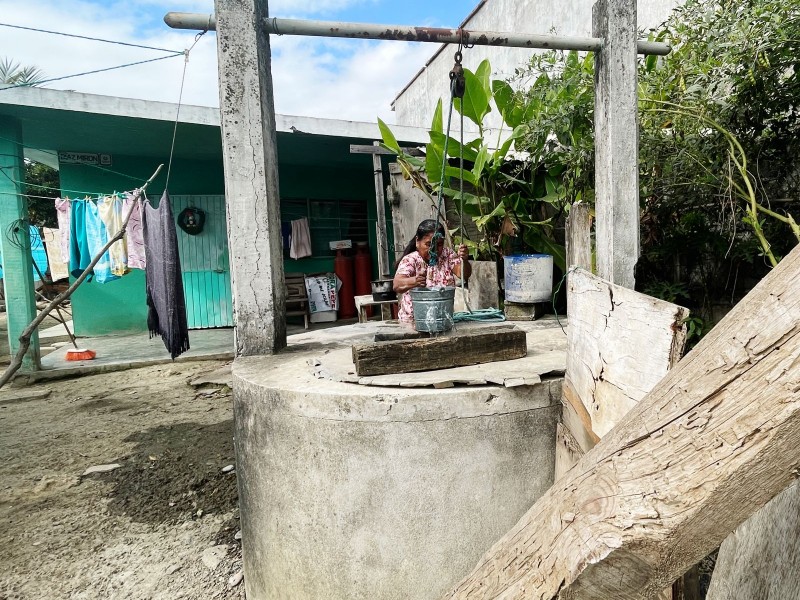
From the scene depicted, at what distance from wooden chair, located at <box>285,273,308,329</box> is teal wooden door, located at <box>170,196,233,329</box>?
1198 millimetres

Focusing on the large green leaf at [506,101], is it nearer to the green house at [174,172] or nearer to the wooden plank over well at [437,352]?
the green house at [174,172]

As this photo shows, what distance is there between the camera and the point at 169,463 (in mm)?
4566

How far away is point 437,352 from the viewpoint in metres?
2.71

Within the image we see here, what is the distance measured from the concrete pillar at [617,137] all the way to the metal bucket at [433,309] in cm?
104

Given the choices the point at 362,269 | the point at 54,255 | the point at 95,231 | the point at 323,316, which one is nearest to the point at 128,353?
the point at 95,231

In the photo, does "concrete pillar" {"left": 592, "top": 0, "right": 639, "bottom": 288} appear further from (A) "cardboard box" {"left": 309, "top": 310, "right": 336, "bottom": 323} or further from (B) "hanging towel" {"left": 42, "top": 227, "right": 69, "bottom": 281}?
(B) "hanging towel" {"left": 42, "top": 227, "right": 69, "bottom": 281}

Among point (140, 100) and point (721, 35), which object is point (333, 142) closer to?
point (140, 100)

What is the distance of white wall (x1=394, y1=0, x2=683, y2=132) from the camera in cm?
620

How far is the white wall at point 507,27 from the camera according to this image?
6195 millimetres

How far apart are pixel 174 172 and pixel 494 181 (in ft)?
20.8

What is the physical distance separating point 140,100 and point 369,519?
681cm

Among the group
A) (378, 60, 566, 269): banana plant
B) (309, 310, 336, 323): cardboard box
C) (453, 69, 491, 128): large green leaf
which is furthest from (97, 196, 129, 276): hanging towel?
(453, 69, 491, 128): large green leaf

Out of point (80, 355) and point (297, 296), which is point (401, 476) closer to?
point (80, 355)

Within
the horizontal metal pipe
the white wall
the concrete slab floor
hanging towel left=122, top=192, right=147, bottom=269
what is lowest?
the concrete slab floor
